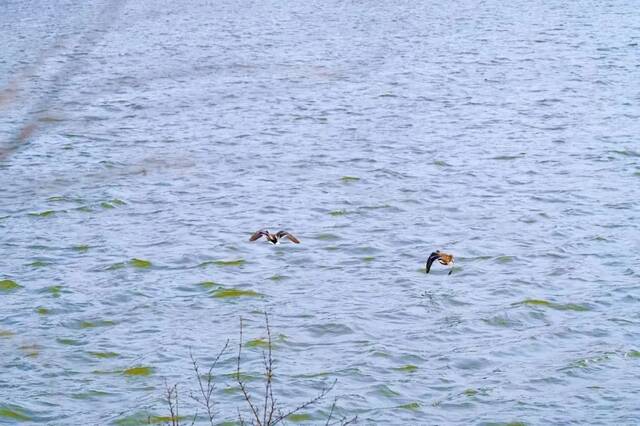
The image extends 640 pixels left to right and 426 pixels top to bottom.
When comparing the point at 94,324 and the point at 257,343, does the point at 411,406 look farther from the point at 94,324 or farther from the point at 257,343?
the point at 94,324

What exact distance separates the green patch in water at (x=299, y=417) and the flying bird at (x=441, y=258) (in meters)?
3.24

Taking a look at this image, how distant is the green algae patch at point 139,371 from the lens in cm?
1038

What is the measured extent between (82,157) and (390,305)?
7380 mm

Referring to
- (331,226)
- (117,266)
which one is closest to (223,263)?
(117,266)

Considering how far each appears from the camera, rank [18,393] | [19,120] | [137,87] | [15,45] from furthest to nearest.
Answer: [15,45], [137,87], [19,120], [18,393]

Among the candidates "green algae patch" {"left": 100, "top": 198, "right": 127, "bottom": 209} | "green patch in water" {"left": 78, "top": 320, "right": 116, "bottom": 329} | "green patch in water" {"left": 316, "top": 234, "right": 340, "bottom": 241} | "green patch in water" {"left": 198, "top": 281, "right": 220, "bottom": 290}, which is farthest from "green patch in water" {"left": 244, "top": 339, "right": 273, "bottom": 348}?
"green algae patch" {"left": 100, "top": 198, "right": 127, "bottom": 209}

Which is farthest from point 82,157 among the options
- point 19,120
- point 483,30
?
point 483,30

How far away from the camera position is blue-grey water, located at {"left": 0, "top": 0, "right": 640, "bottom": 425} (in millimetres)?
10211

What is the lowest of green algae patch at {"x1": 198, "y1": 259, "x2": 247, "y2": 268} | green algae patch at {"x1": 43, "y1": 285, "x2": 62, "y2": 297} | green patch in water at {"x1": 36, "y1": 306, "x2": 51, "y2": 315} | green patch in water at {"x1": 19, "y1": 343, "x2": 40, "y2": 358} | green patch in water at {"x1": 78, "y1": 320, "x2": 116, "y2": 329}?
green algae patch at {"x1": 198, "y1": 259, "x2": 247, "y2": 268}

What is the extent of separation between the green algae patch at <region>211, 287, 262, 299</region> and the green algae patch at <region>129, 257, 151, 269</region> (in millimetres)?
1107

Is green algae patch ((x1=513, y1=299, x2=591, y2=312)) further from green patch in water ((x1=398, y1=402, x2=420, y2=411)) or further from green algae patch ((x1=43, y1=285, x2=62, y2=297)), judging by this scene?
green algae patch ((x1=43, y1=285, x2=62, y2=297))

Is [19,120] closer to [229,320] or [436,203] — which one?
[436,203]

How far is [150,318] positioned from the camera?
11.7m

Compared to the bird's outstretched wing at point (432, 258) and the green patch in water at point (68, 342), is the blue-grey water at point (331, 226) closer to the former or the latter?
the green patch in water at point (68, 342)
